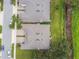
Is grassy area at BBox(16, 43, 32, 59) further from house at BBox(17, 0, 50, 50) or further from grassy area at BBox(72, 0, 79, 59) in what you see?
grassy area at BBox(72, 0, 79, 59)

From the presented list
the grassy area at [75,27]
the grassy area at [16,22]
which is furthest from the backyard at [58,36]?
the grassy area at [16,22]

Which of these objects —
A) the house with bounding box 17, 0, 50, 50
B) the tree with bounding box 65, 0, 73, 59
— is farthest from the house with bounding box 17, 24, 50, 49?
the tree with bounding box 65, 0, 73, 59

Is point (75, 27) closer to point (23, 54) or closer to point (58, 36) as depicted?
point (58, 36)

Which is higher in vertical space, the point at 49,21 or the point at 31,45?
the point at 49,21

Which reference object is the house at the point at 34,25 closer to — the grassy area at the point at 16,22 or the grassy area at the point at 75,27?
the grassy area at the point at 16,22

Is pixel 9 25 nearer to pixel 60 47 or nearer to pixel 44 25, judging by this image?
pixel 44 25

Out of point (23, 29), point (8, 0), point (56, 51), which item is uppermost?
point (8, 0)

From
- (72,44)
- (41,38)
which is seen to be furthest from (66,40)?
(41,38)
